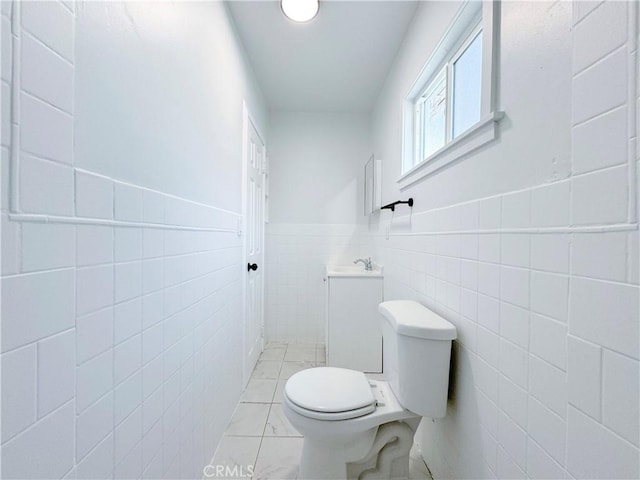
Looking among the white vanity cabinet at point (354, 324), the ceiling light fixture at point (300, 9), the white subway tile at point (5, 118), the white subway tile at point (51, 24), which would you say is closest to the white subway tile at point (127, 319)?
the white subway tile at point (5, 118)

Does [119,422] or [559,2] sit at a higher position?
[559,2]

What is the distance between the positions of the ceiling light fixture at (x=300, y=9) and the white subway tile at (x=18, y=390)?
1.94 meters

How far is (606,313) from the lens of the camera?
519mm

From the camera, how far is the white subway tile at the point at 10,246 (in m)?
0.45

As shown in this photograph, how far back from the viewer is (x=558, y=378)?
668mm

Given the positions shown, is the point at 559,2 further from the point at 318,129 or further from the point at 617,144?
the point at 318,129

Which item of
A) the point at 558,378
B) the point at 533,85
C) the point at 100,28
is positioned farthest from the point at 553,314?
the point at 100,28

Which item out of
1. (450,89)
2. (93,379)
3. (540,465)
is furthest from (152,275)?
(450,89)

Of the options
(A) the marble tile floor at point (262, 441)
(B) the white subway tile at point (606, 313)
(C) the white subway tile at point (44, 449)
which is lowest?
(A) the marble tile floor at point (262, 441)

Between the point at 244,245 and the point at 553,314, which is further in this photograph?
the point at 244,245

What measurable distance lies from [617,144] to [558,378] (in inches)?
20.9

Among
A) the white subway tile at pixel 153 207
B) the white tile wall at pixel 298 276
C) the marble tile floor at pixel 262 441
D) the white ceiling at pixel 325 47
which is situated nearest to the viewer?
the white subway tile at pixel 153 207

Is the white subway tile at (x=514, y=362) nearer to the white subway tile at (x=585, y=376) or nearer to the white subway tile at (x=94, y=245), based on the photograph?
the white subway tile at (x=585, y=376)

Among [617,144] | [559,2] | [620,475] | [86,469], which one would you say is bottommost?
[86,469]
